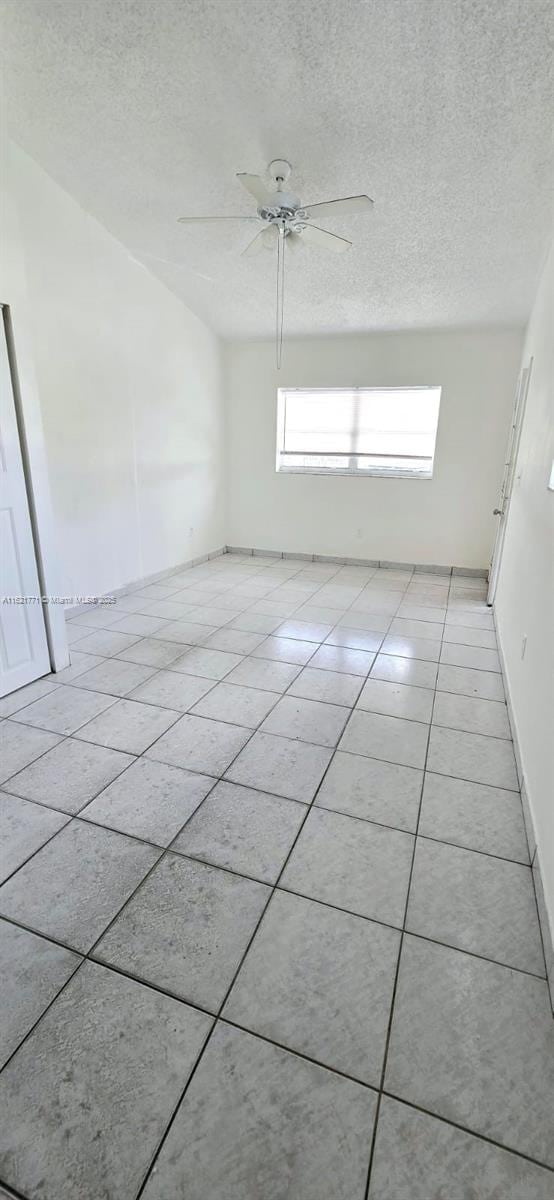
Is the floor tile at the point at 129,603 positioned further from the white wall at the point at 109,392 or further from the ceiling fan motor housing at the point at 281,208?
the ceiling fan motor housing at the point at 281,208

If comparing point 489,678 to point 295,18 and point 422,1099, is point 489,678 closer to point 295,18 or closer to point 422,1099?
point 422,1099

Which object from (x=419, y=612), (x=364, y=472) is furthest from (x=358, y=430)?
(x=419, y=612)

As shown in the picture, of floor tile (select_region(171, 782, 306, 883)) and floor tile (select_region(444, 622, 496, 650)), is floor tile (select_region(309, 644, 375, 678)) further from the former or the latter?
floor tile (select_region(171, 782, 306, 883))

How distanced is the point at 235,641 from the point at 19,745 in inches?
61.8

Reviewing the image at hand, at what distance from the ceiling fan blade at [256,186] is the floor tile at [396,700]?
2.67 meters

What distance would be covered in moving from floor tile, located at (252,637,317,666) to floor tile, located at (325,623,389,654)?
194mm

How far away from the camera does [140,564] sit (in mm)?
4688

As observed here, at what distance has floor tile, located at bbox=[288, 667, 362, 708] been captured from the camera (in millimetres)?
2689

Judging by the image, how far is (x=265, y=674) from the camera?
9.69 ft

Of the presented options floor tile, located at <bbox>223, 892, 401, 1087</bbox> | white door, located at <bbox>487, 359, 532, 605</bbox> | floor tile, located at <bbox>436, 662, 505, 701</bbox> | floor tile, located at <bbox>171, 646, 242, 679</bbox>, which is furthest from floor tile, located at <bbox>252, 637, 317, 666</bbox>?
white door, located at <bbox>487, 359, 532, 605</bbox>

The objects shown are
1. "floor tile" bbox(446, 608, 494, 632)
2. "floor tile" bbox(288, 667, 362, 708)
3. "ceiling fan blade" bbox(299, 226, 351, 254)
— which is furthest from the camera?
"floor tile" bbox(446, 608, 494, 632)

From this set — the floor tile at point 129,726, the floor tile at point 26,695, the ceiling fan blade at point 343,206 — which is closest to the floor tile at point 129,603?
the floor tile at point 26,695

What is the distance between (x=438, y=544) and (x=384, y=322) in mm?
2367
